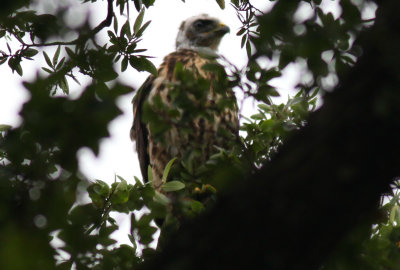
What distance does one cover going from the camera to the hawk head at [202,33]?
6230 millimetres

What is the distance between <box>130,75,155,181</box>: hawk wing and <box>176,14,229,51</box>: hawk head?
3.54 ft

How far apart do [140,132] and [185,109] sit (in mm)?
3247

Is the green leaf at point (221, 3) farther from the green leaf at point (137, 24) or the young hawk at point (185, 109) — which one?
the green leaf at point (137, 24)

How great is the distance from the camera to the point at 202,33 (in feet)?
20.7

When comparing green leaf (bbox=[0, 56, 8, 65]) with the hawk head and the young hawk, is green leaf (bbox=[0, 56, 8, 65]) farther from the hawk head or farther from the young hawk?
the hawk head

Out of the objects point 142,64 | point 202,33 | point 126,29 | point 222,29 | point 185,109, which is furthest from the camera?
point 202,33

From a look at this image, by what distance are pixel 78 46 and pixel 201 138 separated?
2.97m

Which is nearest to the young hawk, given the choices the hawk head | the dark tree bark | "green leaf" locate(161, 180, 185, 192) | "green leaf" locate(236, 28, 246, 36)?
the hawk head

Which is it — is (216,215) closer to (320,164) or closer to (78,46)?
(320,164)

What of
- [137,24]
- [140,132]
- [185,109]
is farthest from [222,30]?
[185,109]

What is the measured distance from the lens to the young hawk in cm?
219

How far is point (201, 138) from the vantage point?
4.88 m

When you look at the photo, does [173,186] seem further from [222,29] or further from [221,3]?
[222,29]

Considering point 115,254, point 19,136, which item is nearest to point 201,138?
point 115,254
